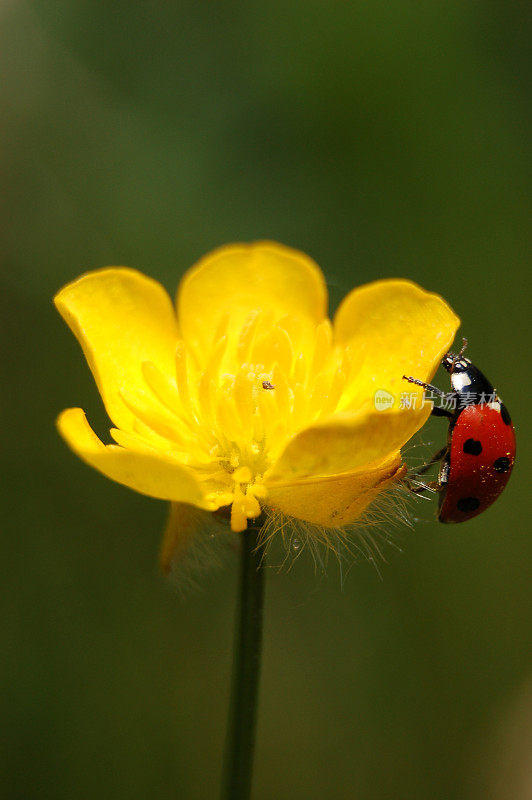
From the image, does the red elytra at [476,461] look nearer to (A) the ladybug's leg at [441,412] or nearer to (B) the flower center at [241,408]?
(A) the ladybug's leg at [441,412]

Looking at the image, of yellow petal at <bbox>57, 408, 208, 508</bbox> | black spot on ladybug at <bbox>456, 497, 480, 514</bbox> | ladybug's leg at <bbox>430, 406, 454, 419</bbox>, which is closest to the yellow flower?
yellow petal at <bbox>57, 408, 208, 508</bbox>

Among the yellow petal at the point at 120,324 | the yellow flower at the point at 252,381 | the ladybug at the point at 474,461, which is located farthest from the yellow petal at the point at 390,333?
the yellow petal at the point at 120,324

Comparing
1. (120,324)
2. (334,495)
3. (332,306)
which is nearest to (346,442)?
(334,495)

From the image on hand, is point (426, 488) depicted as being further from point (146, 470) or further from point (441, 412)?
point (146, 470)

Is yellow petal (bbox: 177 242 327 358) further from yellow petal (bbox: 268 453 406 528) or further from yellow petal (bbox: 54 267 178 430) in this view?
yellow petal (bbox: 268 453 406 528)

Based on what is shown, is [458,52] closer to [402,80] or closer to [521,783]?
[402,80]
